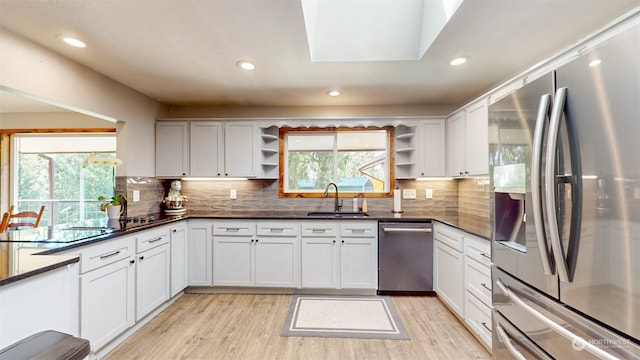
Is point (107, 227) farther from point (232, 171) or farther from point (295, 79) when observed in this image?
point (295, 79)

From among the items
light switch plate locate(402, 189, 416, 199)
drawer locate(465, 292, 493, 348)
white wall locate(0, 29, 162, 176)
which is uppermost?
white wall locate(0, 29, 162, 176)

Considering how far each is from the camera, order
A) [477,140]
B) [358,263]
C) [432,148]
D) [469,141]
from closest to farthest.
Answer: [477,140] < [469,141] < [358,263] < [432,148]

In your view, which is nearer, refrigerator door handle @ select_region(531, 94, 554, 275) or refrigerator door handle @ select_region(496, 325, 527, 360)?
refrigerator door handle @ select_region(531, 94, 554, 275)

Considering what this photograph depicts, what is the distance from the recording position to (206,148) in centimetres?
358

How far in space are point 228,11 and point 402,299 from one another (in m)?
3.14

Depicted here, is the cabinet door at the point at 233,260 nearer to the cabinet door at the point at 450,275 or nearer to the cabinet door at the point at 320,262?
the cabinet door at the point at 320,262

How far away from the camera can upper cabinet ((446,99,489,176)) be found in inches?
102

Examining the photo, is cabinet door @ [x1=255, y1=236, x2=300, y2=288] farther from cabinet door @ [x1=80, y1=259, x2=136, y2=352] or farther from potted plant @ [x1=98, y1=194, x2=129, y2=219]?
potted plant @ [x1=98, y1=194, x2=129, y2=219]

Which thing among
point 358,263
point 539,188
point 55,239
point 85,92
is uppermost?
point 85,92

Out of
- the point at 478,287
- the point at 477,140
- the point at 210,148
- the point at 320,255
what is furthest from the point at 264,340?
the point at 477,140

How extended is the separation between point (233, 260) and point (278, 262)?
1.75 ft

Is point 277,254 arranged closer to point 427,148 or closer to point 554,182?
point 427,148

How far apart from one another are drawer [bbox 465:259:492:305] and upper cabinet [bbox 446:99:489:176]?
855 mm

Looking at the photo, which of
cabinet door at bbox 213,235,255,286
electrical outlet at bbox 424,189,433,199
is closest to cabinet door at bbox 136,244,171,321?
cabinet door at bbox 213,235,255,286
